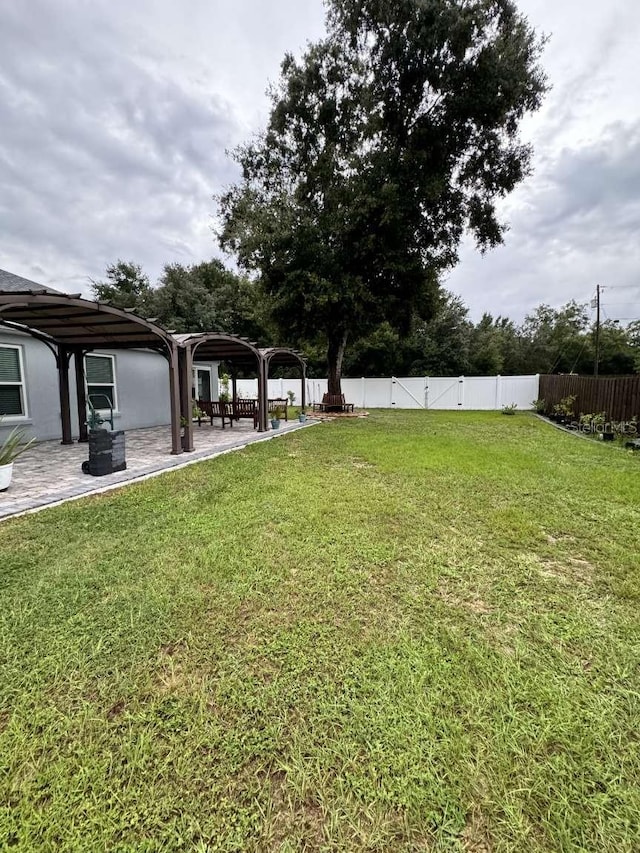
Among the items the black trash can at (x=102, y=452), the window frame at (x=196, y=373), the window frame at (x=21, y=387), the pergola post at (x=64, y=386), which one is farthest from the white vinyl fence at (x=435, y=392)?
the black trash can at (x=102, y=452)

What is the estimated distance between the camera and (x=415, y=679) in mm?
1889

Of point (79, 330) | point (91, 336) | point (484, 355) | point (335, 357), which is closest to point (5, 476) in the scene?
point (79, 330)

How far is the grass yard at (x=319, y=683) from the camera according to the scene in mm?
1308

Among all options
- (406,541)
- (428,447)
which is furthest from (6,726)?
(428,447)

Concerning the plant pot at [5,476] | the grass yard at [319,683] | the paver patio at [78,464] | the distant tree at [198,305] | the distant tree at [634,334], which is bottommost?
the grass yard at [319,683]

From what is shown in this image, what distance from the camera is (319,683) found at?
1.87 metres

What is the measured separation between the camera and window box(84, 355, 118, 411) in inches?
369

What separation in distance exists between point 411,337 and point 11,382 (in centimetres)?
1741

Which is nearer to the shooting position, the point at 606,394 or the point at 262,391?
the point at 606,394

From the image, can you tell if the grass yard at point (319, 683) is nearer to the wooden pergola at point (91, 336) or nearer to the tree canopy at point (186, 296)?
the wooden pergola at point (91, 336)

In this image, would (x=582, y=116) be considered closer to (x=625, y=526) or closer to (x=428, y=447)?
(x=428, y=447)

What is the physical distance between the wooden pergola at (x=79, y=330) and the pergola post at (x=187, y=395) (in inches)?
8.0

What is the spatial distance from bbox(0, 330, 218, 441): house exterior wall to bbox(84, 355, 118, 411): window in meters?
0.13

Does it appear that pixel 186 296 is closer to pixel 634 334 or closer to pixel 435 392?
pixel 435 392
